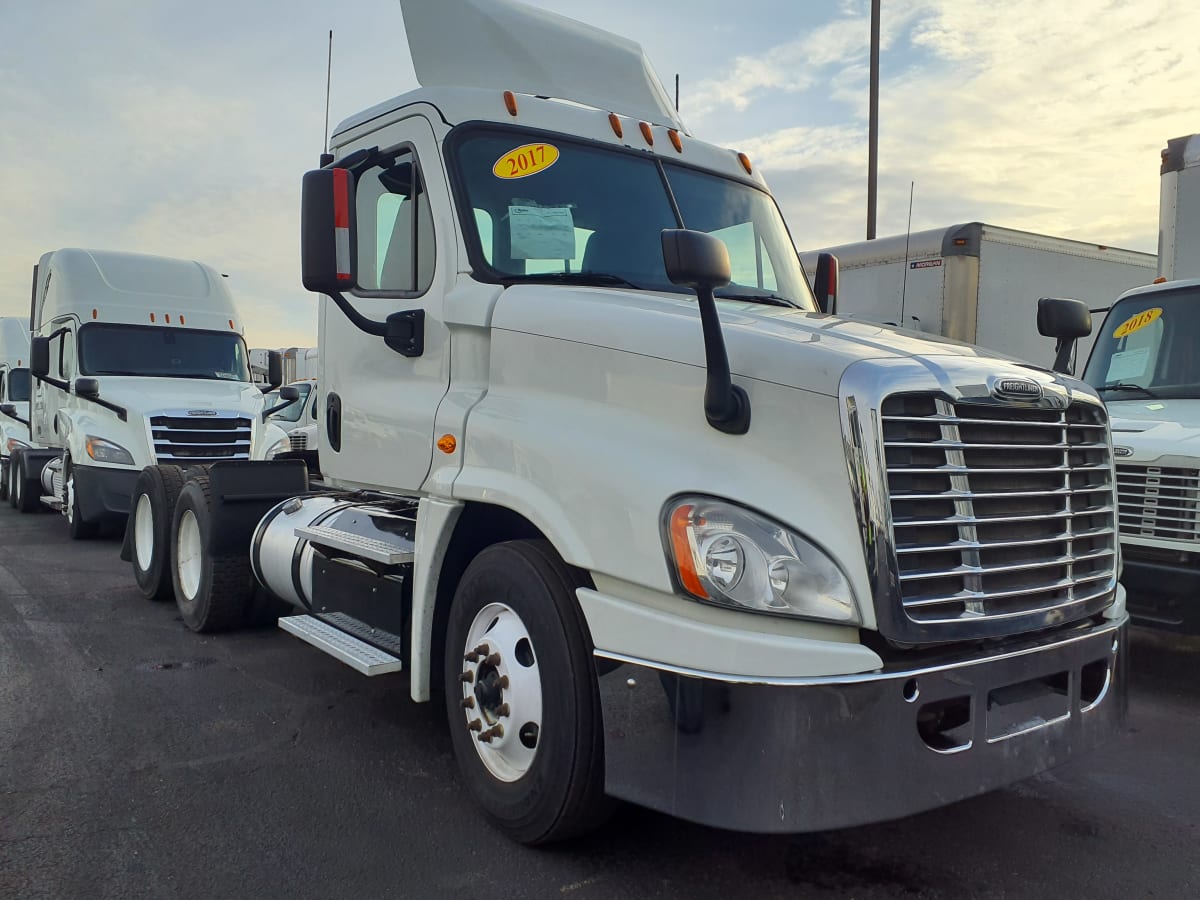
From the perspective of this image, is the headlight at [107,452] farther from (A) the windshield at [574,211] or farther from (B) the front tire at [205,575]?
(A) the windshield at [574,211]

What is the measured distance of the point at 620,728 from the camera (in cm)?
289

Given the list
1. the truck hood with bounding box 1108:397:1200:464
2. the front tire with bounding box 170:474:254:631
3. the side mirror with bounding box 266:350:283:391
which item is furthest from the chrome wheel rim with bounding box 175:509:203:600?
the truck hood with bounding box 1108:397:1200:464

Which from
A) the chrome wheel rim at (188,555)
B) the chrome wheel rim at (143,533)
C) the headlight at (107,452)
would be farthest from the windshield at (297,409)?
the chrome wheel rim at (188,555)

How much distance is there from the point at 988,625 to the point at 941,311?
8954mm

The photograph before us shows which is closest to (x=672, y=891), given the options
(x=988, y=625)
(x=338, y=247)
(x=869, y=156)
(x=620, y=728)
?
(x=620, y=728)

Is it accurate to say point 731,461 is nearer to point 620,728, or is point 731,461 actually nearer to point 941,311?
point 620,728

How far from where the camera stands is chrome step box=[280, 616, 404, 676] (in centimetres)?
398

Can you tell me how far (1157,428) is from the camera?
555cm

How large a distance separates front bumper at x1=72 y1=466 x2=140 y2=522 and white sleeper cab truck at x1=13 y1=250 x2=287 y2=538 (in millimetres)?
11

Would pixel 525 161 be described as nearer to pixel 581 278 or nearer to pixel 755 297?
pixel 581 278

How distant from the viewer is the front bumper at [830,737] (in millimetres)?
2598

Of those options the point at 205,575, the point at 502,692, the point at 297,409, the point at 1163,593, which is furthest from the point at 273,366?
the point at 1163,593

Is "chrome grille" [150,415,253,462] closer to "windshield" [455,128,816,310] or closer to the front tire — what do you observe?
the front tire

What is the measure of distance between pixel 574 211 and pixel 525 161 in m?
0.29
